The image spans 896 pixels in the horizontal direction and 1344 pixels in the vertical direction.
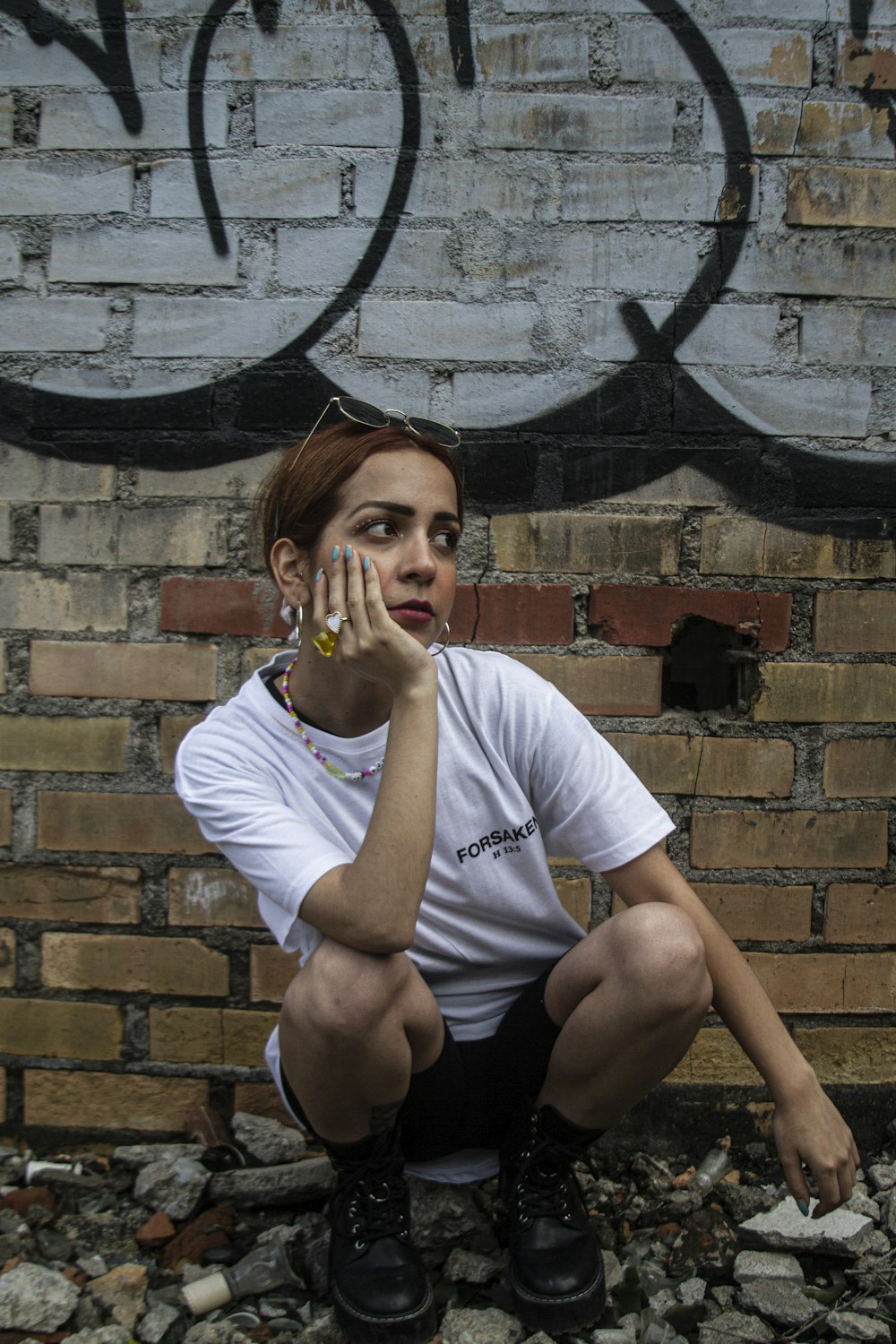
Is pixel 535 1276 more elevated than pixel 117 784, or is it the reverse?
pixel 117 784

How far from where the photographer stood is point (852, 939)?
1.96 meters

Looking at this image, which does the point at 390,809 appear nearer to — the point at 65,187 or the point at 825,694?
the point at 825,694

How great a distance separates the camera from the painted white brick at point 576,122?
6.17 ft

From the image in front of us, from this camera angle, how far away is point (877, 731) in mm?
1942

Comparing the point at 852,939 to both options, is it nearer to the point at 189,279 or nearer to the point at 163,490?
the point at 163,490

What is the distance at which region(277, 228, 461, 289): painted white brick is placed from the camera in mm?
1902

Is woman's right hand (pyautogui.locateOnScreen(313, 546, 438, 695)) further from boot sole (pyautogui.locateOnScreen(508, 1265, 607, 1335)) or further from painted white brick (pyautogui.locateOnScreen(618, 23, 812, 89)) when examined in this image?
painted white brick (pyautogui.locateOnScreen(618, 23, 812, 89))

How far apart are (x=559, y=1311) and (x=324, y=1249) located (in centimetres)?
39

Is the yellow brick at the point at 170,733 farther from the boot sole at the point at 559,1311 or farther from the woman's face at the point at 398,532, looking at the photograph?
the boot sole at the point at 559,1311

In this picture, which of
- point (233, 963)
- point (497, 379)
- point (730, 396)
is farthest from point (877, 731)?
point (233, 963)

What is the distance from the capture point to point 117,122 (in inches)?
75.4

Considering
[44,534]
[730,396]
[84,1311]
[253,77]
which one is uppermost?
[253,77]

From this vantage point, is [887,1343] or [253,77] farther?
[253,77]

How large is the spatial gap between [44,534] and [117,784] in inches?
19.6
